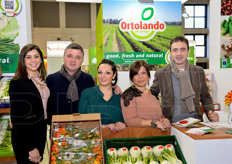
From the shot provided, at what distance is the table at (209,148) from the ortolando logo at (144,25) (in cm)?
238

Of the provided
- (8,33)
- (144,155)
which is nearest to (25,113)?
(144,155)

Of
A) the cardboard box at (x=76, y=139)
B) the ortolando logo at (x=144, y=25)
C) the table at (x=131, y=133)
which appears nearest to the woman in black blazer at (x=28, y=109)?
the cardboard box at (x=76, y=139)

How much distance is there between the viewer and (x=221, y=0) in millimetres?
3398

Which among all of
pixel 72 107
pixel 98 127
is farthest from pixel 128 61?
pixel 98 127

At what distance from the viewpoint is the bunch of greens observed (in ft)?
9.41

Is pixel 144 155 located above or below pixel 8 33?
below

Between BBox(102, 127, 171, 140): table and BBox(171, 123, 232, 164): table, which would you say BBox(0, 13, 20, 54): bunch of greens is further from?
BBox(171, 123, 232, 164): table

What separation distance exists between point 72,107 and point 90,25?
12.2 m

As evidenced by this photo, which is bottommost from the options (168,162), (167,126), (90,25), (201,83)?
(168,162)

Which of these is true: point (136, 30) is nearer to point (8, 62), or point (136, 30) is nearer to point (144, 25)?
point (144, 25)

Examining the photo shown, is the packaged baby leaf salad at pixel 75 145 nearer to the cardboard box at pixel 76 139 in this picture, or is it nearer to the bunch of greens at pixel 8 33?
the cardboard box at pixel 76 139

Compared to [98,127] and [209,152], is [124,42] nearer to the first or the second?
[98,127]

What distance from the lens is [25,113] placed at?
1802 millimetres

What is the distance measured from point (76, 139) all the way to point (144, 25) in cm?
257
